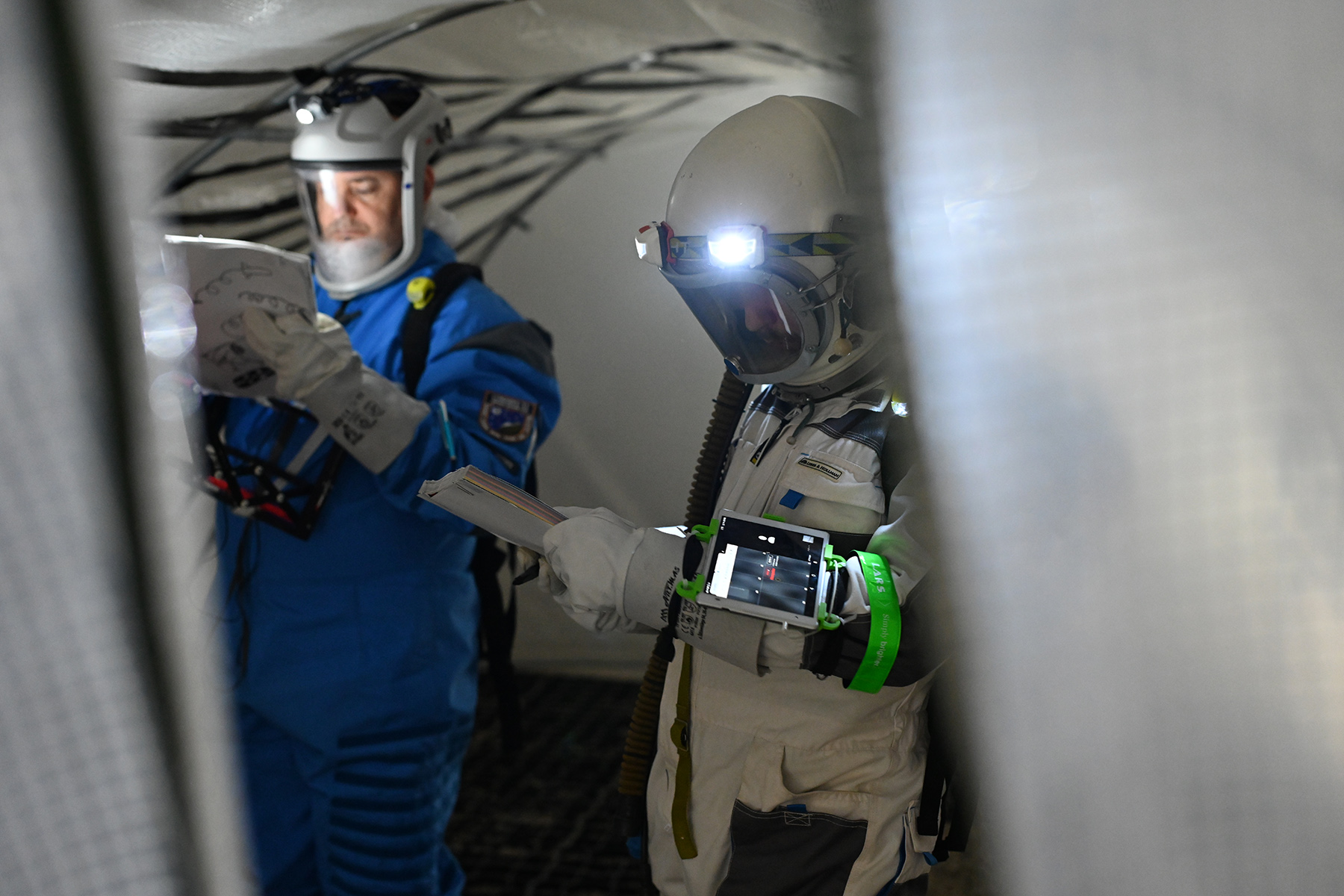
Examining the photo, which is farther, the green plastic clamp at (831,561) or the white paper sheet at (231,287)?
the white paper sheet at (231,287)

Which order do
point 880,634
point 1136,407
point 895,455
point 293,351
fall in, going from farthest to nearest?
point 293,351, point 895,455, point 880,634, point 1136,407

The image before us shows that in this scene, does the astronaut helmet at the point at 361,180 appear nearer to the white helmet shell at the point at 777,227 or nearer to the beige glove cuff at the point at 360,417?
the beige glove cuff at the point at 360,417

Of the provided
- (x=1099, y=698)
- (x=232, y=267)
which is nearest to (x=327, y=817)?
(x=232, y=267)

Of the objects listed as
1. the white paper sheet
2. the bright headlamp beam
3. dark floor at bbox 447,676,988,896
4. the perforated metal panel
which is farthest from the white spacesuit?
dark floor at bbox 447,676,988,896

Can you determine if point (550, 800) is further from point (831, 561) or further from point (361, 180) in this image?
point (831, 561)

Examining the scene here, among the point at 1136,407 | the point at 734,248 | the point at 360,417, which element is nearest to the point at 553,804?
the point at 360,417

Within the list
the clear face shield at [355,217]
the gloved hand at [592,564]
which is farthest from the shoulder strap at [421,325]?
the gloved hand at [592,564]

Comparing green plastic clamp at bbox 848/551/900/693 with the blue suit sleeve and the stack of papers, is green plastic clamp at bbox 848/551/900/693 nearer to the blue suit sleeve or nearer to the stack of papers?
the stack of papers

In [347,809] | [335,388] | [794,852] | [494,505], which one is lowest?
[347,809]

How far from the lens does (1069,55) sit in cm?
42

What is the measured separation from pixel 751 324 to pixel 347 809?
1.01 meters

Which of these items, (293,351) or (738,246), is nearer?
(738,246)

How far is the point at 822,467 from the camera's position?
0.97 meters

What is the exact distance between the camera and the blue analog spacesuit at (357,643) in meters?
1.48
